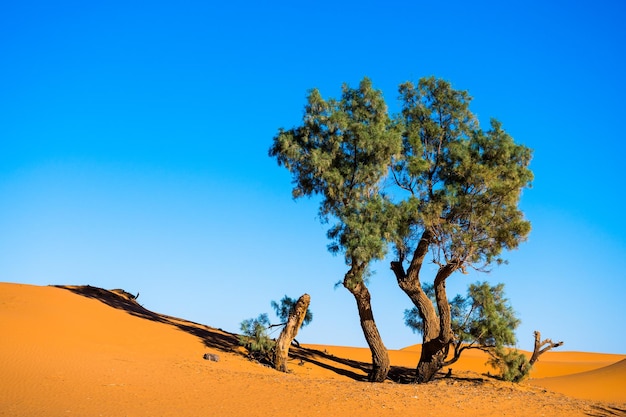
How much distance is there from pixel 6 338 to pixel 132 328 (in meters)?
4.98

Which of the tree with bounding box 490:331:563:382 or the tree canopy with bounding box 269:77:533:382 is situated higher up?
the tree canopy with bounding box 269:77:533:382

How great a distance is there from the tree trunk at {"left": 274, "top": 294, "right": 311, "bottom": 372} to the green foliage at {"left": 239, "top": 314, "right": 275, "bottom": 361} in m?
0.52

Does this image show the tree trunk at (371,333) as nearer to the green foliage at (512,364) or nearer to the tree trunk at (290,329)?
the tree trunk at (290,329)

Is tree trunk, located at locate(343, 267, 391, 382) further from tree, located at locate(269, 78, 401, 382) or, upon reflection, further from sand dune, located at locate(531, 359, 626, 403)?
sand dune, located at locate(531, 359, 626, 403)

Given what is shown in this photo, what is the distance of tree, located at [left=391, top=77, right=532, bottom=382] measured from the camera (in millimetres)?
21641

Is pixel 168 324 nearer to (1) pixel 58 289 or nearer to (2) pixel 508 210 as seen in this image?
(1) pixel 58 289

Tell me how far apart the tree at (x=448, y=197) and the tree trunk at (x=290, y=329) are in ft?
12.7

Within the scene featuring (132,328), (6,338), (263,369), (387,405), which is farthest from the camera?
(132,328)

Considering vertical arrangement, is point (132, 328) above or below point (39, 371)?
above

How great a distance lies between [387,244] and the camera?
69.4ft

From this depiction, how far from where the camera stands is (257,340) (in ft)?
73.7

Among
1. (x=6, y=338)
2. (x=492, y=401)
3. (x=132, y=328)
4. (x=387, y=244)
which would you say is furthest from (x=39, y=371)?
(x=492, y=401)

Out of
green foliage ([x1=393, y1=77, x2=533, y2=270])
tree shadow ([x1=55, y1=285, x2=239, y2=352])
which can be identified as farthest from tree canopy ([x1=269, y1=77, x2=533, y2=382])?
tree shadow ([x1=55, y1=285, x2=239, y2=352])

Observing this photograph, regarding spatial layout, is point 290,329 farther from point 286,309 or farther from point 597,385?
point 597,385
